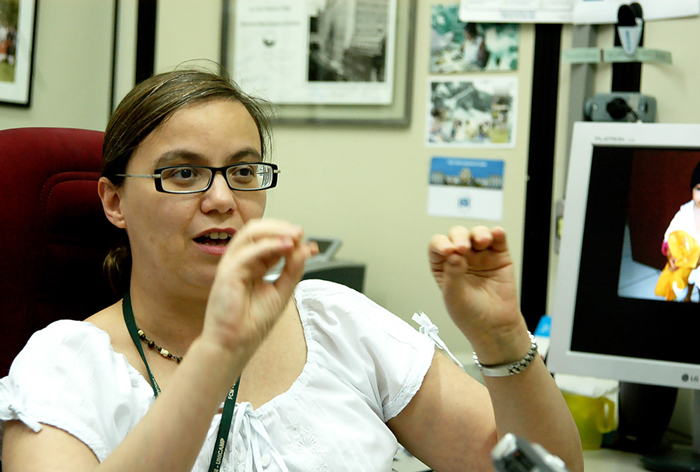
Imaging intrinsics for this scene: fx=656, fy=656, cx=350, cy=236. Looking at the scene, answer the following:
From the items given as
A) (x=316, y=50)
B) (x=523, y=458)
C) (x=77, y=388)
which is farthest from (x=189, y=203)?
(x=316, y=50)

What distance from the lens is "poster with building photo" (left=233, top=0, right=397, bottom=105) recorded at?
5.89 feet

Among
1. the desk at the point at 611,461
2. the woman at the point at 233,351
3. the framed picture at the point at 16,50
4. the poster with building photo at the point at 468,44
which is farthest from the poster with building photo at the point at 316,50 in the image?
the desk at the point at 611,461

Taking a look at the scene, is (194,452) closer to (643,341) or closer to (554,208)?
(643,341)

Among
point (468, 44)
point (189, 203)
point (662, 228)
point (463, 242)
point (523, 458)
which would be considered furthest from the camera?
point (468, 44)

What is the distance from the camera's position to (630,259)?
1.25 meters

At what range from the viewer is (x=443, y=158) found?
5.76ft

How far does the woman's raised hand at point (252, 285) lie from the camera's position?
65cm

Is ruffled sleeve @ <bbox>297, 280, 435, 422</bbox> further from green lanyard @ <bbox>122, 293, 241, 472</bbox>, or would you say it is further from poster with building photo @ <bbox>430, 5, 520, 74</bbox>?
poster with building photo @ <bbox>430, 5, 520, 74</bbox>

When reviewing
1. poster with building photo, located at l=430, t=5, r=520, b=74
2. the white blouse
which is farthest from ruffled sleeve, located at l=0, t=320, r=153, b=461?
poster with building photo, located at l=430, t=5, r=520, b=74

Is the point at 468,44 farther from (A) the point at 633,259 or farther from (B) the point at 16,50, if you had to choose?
(B) the point at 16,50

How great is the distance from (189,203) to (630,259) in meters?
0.84

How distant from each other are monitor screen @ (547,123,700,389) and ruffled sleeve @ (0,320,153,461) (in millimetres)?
796

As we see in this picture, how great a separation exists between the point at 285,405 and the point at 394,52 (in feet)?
3.73

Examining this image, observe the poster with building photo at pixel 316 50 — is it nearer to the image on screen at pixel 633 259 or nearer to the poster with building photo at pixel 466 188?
the poster with building photo at pixel 466 188
